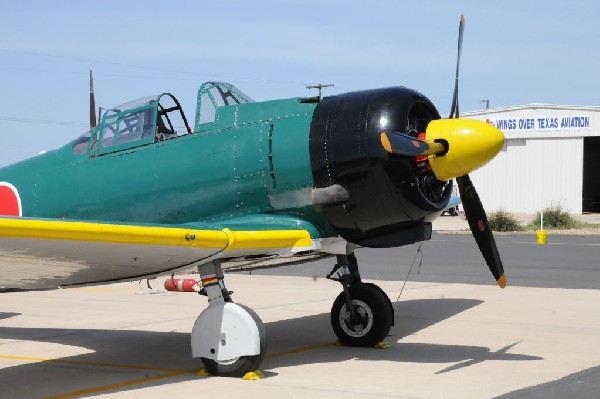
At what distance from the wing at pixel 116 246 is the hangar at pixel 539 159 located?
141 ft

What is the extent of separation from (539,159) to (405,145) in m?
45.1

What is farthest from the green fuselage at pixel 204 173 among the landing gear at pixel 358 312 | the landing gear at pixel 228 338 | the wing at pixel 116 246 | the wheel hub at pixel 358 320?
the wheel hub at pixel 358 320

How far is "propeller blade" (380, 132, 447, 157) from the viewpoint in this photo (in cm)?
773

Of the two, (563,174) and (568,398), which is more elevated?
(563,174)

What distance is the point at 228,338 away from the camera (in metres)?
7.95

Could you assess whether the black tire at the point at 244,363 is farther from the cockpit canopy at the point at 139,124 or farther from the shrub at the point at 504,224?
the shrub at the point at 504,224

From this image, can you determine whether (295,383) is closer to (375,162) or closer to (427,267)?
(375,162)

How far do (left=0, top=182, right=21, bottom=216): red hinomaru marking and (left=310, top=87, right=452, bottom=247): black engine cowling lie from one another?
3.64 metres

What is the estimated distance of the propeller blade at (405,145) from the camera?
7.73 metres

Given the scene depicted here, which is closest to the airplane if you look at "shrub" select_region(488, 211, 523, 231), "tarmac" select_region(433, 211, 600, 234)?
"tarmac" select_region(433, 211, 600, 234)

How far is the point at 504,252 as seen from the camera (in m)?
24.5

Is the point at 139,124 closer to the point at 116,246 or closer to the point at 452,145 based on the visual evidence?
the point at 116,246

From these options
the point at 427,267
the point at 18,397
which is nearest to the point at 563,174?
the point at 427,267

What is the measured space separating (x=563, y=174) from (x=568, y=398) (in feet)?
149
